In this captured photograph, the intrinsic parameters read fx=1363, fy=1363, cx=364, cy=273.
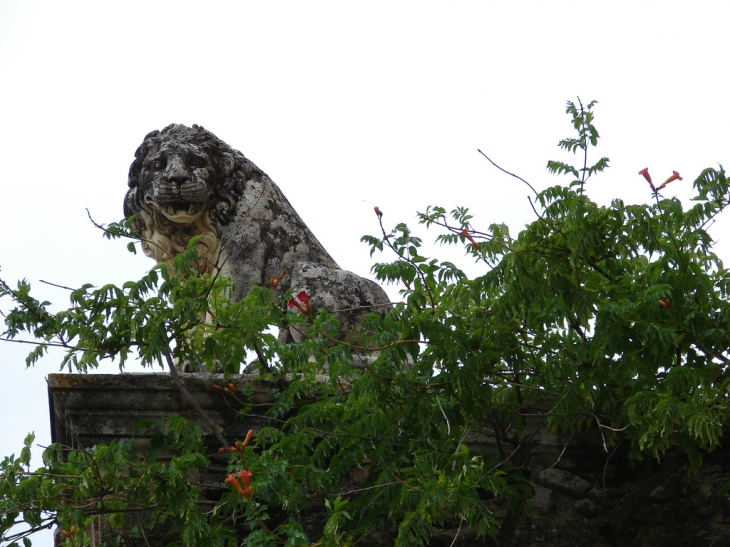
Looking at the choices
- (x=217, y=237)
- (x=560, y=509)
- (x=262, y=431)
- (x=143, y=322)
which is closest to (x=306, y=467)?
(x=262, y=431)

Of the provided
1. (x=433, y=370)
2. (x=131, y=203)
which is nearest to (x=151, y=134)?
(x=131, y=203)

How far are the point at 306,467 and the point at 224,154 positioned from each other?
272cm

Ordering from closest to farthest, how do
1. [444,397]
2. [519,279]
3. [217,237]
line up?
[519,279]
[444,397]
[217,237]

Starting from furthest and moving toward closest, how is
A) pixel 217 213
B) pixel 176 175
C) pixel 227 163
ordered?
pixel 227 163, pixel 217 213, pixel 176 175

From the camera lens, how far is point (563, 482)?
6629 millimetres

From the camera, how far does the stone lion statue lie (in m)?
7.61

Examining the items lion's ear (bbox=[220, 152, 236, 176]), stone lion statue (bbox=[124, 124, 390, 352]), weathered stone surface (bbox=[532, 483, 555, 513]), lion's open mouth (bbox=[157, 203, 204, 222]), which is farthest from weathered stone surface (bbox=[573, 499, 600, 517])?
lion's ear (bbox=[220, 152, 236, 176])

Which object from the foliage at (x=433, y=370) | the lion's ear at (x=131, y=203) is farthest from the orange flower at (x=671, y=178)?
the lion's ear at (x=131, y=203)

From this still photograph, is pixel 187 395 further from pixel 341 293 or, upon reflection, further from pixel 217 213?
pixel 217 213

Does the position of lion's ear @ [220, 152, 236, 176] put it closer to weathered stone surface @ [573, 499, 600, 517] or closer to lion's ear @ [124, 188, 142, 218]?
lion's ear @ [124, 188, 142, 218]

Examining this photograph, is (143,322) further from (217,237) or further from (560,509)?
(560,509)

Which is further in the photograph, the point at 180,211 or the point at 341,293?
the point at 180,211

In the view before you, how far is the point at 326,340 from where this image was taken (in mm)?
6055

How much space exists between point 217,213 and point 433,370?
2.31 m
